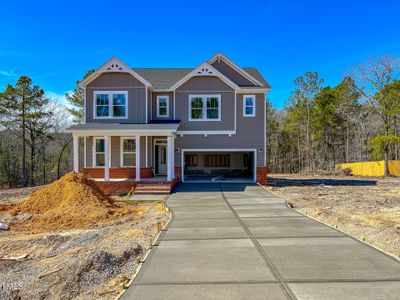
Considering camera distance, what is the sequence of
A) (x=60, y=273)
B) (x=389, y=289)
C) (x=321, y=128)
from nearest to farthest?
1. (x=389, y=289)
2. (x=60, y=273)
3. (x=321, y=128)

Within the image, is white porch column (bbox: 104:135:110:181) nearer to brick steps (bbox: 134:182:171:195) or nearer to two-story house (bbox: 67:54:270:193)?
two-story house (bbox: 67:54:270:193)

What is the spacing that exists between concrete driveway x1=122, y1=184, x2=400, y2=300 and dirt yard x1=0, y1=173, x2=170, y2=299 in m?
0.55

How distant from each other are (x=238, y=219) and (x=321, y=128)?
3513cm

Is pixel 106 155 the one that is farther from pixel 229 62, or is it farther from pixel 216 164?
pixel 216 164

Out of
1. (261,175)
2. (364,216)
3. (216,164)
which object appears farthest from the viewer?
(216,164)

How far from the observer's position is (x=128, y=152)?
65.3 feet

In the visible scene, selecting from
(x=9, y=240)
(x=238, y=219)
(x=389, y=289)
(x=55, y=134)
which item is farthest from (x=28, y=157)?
(x=389, y=289)

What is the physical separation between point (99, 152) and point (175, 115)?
5287 millimetres

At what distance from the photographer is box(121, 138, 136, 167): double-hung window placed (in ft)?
65.2

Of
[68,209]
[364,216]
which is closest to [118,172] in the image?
[68,209]

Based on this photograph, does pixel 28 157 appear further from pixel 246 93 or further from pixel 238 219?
pixel 238 219

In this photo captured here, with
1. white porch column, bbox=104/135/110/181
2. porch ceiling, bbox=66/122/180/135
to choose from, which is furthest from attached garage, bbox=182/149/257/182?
white porch column, bbox=104/135/110/181

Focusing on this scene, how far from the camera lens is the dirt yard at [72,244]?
4.83m

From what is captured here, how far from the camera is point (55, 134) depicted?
35.5 metres
